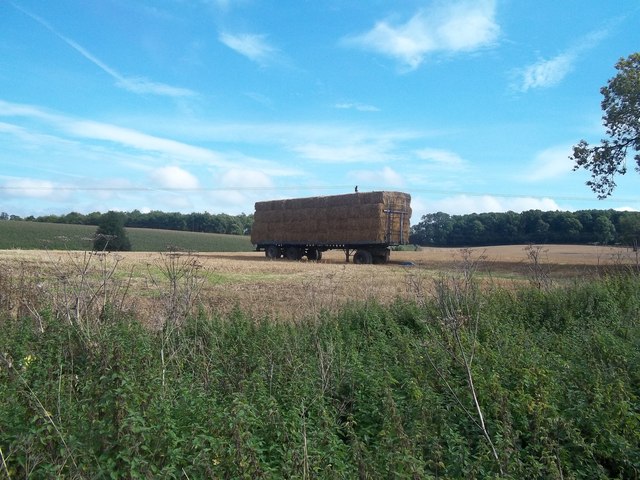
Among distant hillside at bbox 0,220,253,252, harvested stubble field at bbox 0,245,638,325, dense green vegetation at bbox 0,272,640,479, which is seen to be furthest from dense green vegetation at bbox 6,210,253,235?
dense green vegetation at bbox 0,272,640,479

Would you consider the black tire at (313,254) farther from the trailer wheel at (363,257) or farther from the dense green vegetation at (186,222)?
the dense green vegetation at (186,222)

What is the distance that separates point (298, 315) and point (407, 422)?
523 centimetres

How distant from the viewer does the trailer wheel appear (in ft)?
98.0

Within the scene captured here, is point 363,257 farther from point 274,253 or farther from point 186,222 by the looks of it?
point 186,222

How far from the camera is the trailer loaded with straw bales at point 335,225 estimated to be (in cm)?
2966

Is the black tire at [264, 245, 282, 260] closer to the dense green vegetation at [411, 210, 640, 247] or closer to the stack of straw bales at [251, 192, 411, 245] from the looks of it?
the stack of straw bales at [251, 192, 411, 245]

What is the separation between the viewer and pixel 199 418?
12.0 feet

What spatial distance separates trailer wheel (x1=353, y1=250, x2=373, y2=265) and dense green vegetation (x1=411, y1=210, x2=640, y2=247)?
56.3 ft

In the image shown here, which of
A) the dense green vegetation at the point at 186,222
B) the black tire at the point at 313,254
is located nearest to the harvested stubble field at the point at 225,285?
the black tire at the point at 313,254

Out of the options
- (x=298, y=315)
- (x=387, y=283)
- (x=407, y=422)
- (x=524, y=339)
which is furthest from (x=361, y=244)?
(x=407, y=422)

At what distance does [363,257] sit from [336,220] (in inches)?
122

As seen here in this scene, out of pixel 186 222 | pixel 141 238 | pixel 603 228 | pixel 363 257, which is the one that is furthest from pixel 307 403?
pixel 186 222

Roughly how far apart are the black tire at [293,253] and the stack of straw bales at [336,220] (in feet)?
1.97

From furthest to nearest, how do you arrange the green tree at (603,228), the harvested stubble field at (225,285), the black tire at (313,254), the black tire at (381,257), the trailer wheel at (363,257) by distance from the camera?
the green tree at (603,228), the black tire at (313,254), the black tire at (381,257), the trailer wheel at (363,257), the harvested stubble field at (225,285)
